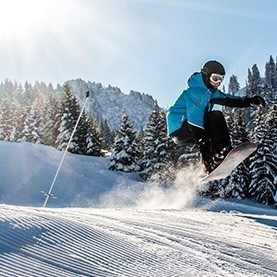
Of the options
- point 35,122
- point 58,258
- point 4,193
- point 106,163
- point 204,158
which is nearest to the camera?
point 58,258

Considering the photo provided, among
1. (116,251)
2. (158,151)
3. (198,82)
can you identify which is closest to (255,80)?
(158,151)

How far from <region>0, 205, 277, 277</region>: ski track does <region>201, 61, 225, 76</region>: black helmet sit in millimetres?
2683

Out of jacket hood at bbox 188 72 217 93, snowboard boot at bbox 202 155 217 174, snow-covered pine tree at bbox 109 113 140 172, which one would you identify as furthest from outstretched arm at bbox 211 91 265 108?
snow-covered pine tree at bbox 109 113 140 172

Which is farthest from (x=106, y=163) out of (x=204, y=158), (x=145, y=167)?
(x=204, y=158)

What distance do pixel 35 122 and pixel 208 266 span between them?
39784 millimetres

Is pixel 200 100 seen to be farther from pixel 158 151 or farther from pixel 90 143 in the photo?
pixel 90 143

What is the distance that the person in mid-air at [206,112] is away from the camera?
718 cm

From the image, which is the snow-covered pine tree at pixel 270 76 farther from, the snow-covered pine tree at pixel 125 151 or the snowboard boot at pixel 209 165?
the snowboard boot at pixel 209 165

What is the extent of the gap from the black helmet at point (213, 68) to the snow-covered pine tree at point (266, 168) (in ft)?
83.2

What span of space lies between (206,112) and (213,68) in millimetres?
769

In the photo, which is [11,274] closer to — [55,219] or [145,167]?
[55,219]

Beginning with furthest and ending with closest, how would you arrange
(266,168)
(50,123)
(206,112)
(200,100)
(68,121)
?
(50,123)
(68,121)
(266,168)
(206,112)
(200,100)

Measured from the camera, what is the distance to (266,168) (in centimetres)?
3153

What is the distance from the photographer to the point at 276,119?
30.8 metres
